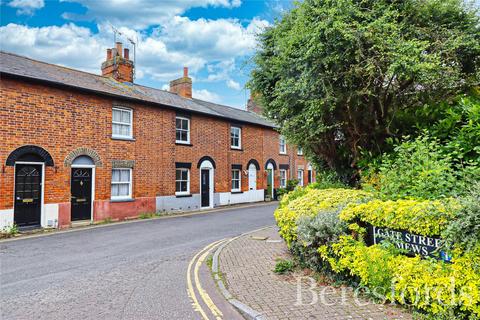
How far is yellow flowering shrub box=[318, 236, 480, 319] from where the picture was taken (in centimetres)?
391

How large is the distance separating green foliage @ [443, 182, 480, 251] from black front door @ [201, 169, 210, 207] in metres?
17.5

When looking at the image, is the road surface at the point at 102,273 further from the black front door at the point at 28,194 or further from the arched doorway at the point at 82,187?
the arched doorway at the point at 82,187

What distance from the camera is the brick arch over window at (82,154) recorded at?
1403cm

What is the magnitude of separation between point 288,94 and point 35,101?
35.2 feet

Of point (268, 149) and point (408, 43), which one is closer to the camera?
point (408, 43)

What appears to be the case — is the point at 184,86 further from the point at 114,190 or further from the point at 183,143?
the point at 114,190

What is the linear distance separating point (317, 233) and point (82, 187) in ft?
40.9

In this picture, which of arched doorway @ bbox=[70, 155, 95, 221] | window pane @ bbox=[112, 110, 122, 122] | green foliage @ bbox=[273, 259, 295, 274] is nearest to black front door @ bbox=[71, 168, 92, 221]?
arched doorway @ bbox=[70, 155, 95, 221]

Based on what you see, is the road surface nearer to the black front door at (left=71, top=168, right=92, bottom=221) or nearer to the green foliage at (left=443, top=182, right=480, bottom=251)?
the black front door at (left=71, top=168, right=92, bottom=221)

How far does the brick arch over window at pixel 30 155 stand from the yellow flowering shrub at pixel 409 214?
12.5 meters

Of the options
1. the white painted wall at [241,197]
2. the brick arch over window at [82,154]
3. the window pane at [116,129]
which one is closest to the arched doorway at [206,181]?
the white painted wall at [241,197]

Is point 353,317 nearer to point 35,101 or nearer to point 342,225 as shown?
point 342,225

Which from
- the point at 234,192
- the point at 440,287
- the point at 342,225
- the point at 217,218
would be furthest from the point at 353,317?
the point at 234,192

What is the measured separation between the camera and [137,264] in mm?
7770
